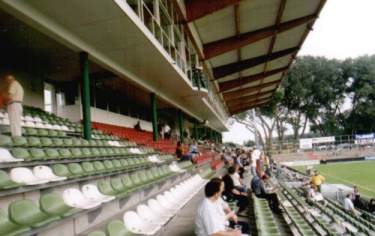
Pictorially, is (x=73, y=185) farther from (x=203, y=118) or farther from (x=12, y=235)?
(x=203, y=118)

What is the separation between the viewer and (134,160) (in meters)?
8.26

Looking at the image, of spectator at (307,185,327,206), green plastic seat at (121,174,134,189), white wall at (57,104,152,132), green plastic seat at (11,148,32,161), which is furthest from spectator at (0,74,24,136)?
spectator at (307,185,327,206)

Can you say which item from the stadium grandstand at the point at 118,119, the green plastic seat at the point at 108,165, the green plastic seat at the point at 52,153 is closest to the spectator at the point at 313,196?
the stadium grandstand at the point at 118,119

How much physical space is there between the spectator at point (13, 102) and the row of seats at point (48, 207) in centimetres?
178

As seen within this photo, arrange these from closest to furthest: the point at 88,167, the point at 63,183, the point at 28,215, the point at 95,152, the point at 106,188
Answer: the point at 28,215, the point at 63,183, the point at 106,188, the point at 88,167, the point at 95,152

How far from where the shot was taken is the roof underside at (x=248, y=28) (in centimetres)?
1369

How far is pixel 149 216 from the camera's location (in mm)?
5066

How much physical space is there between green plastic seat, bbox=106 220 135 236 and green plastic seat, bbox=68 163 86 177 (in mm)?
1731

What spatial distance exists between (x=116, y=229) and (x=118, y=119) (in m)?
14.2

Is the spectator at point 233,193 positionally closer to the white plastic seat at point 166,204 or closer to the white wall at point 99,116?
the white plastic seat at point 166,204

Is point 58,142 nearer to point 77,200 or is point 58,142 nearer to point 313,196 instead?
point 77,200

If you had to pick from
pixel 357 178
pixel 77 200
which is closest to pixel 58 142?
pixel 77 200

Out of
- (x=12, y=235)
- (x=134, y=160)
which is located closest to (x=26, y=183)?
(x=12, y=235)

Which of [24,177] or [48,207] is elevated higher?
[24,177]
